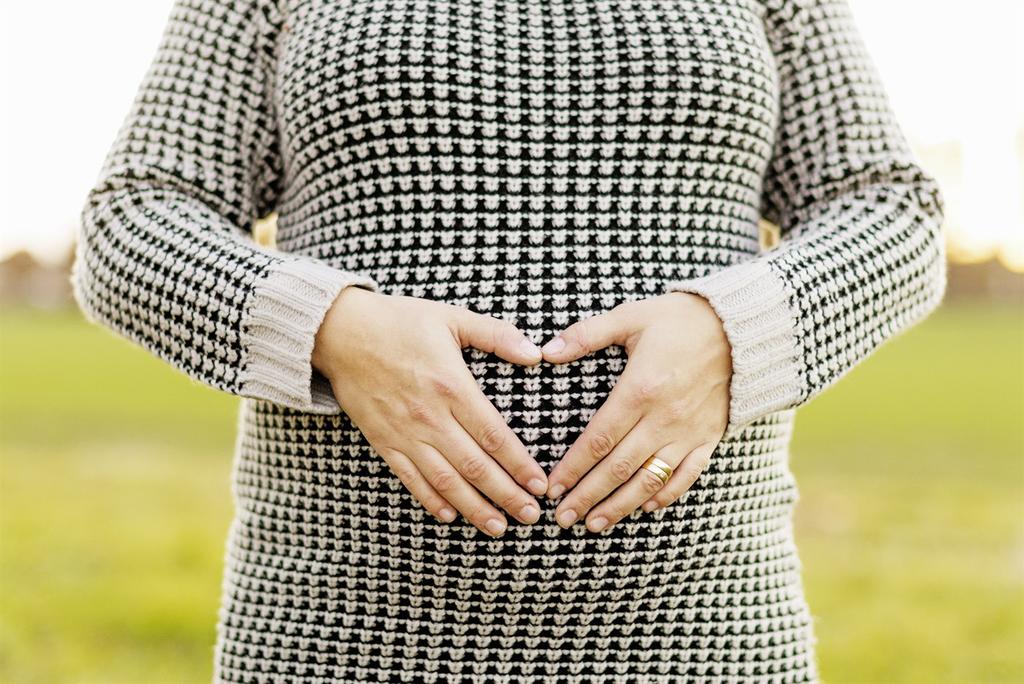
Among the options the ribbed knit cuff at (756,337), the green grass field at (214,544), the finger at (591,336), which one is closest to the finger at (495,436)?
the finger at (591,336)

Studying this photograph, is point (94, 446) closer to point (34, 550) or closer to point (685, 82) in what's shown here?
point (34, 550)

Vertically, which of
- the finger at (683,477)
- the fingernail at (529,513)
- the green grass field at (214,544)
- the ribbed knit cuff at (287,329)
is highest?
the ribbed knit cuff at (287,329)

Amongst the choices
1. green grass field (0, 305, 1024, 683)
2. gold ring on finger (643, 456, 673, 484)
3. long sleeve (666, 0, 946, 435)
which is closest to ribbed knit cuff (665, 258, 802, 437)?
long sleeve (666, 0, 946, 435)

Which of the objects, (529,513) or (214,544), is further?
(214,544)

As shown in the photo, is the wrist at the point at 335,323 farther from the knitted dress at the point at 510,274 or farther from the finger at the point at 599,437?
the finger at the point at 599,437

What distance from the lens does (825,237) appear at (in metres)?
1.32

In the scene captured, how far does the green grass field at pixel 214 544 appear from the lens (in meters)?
3.51

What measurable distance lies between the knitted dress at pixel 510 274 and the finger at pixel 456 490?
0.05 metres

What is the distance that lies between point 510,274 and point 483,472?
0.26 meters

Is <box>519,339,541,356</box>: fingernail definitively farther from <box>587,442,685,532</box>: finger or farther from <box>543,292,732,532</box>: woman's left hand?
<box>587,442,685,532</box>: finger

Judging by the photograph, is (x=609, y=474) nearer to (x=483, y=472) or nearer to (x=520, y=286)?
(x=483, y=472)

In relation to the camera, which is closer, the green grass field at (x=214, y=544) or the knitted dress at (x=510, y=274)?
the knitted dress at (x=510, y=274)

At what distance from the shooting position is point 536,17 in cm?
139

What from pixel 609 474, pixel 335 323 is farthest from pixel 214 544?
pixel 609 474
